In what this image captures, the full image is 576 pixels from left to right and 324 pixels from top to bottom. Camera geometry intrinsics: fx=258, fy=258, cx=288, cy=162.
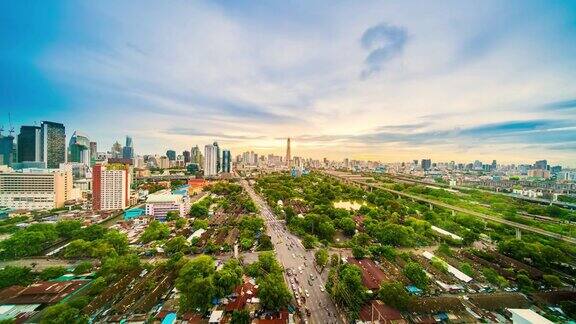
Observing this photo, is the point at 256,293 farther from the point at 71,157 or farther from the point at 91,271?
the point at 71,157

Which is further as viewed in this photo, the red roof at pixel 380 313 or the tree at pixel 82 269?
the tree at pixel 82 269

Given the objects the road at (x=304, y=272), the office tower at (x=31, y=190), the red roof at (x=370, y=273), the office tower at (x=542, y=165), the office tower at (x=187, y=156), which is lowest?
the road at (x=304, y=272)

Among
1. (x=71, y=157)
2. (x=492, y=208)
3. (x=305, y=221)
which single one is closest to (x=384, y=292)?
(x=305, y=221)

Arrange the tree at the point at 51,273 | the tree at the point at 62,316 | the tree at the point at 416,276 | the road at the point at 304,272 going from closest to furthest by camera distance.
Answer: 1. the tree at the point at 62,316
2. the road at the point at 304,272
3. the tree at the point at 416,276
4. the tree at the point at 51,273

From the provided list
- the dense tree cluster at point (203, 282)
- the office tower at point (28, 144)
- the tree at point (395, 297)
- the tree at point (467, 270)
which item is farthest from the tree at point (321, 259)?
the office tower at point (28, 144)

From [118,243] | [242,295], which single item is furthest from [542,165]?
[118,243]

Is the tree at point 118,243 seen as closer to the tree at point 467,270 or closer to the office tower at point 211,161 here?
the tree at point 467,270

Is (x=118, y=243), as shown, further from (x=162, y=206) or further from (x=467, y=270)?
(x=467, y=270)
